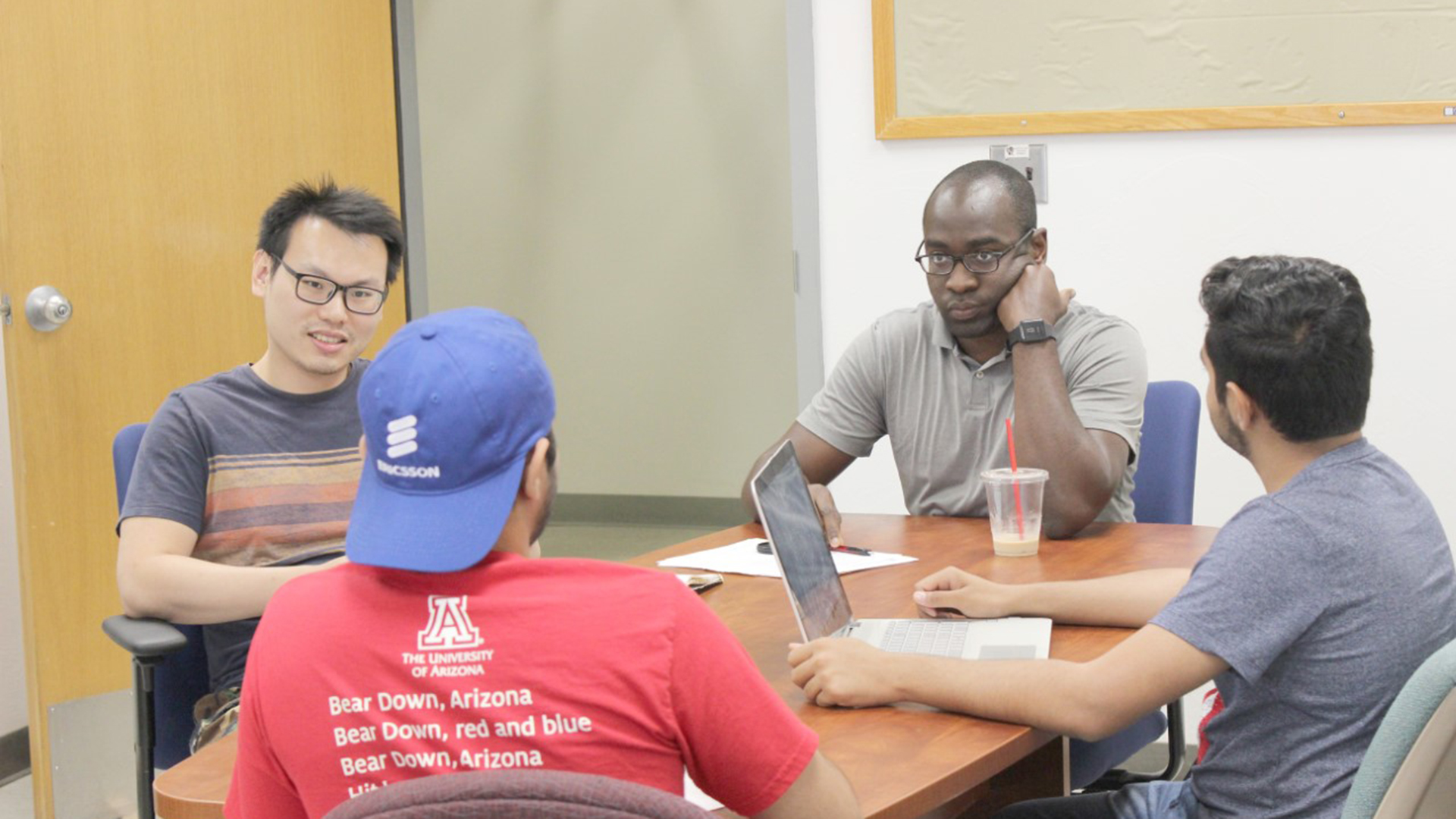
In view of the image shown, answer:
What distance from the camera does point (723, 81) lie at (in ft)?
18.9

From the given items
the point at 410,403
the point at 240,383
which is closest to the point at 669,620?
the point at 410,403

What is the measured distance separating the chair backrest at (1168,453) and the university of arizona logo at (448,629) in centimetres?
169

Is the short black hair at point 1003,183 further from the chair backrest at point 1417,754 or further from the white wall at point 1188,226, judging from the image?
the chair backrest at point 1417,754

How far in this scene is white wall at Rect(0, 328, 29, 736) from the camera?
328 cm

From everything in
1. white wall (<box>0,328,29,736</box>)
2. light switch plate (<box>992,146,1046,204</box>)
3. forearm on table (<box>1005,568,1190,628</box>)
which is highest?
light switch plate (<box>992,146,1046,204</box>)

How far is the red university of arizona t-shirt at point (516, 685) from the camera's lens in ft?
3.36

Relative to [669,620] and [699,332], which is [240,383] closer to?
[669,620]

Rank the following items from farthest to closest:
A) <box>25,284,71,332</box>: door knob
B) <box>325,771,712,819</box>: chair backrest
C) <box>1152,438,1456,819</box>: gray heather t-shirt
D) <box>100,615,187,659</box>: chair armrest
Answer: <box>25,284,71,332</box>: door knob, <box>100,615,187,659</box>: chair armrest, <box>1152,438,1456,819</box>: gray heather t-shirt, <box>325,771,712,819</box>: chair backrest

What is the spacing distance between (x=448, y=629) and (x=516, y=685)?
66mm

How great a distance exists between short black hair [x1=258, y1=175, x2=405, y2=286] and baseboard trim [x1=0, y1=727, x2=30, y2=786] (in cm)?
174

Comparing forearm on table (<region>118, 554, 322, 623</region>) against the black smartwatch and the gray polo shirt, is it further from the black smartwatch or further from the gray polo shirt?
the black smartwatch

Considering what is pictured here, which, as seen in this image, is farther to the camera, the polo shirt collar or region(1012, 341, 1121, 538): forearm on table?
the polo shirt collar

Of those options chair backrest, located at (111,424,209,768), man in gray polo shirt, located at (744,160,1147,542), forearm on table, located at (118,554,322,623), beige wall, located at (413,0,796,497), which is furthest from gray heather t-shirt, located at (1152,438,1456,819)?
beige wall, located at (413,0,796,497)

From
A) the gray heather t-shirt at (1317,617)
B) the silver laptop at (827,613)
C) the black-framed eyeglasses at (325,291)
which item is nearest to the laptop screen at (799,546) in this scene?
the silver laptop at (827,613)
